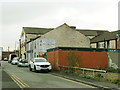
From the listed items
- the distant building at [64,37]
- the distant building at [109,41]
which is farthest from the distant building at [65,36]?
the distant building at [109,41]

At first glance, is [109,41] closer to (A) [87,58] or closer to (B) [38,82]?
(A) [87,58]

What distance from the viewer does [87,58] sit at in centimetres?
2631

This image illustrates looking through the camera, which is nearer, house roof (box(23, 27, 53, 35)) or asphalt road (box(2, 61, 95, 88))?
asphalt road (box(2, 61, 95, 88))

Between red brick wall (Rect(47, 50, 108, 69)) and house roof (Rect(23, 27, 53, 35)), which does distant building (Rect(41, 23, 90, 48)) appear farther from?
house roof (Rect(23, 27, 53, 35))

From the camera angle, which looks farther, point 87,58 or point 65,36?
point 65,36

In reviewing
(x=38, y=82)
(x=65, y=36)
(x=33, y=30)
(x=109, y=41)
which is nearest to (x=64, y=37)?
(x=65, y=36)

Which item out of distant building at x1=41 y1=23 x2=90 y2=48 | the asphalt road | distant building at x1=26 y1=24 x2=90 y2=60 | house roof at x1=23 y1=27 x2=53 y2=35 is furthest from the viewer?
house roof at x1=23 y1=27 x2=53 y2=35

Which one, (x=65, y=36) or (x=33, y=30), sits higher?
(x=33, y=30)

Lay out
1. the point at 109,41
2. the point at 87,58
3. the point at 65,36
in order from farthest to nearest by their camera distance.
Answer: the point at 65,36
the point at 109,41
the point at 87,58

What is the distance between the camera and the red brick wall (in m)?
24.5

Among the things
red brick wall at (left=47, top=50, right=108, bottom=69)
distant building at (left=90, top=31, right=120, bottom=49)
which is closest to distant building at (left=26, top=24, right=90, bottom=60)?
distant building at (left=90, top=31, right=120, bottom=49)

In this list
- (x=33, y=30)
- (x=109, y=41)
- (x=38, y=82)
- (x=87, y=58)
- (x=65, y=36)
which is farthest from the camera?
(x=33, y=30)

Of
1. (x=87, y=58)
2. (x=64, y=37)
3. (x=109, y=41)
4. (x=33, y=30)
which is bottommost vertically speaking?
(x=87, y=58)

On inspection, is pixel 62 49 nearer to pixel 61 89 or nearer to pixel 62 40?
pixel 61 89
